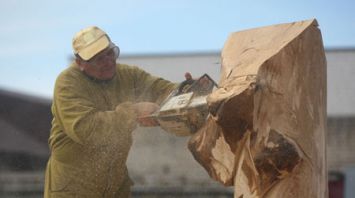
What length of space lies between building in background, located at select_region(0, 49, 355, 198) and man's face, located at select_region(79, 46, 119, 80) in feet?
26.2

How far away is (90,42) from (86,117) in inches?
16.0

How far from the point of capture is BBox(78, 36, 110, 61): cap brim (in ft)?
12.1

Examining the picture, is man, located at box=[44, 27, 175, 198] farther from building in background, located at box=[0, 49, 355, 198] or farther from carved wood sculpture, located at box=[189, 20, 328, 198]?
building in background, located at box=[0, 49, 355, 198]

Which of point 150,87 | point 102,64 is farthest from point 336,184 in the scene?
point 102,64

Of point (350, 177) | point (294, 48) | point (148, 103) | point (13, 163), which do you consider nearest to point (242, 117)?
point (294, 48)

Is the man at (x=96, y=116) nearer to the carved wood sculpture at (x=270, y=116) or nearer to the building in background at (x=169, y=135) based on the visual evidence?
the carved wood sculpture at (x=270, y=116)

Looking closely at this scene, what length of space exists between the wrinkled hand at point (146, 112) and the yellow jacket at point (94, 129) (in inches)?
1.3

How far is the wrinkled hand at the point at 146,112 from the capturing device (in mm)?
3604

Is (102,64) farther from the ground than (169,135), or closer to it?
farther from the ground

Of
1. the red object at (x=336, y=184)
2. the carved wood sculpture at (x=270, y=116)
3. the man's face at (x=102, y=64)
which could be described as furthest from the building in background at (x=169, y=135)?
the carved wood sculpture at (x=270, y=116)

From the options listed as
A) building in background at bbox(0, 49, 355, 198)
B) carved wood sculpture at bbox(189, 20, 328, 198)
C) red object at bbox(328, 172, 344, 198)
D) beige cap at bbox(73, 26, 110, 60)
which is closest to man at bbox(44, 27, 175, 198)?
beige cap at bbox(73, 26, 110, 60)

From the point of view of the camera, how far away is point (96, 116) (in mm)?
3576

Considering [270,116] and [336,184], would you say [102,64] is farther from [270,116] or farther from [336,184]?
[336,184]

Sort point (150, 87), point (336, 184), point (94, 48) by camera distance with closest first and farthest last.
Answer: point (94, 48), point (150, 87), point (336, 184)
